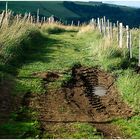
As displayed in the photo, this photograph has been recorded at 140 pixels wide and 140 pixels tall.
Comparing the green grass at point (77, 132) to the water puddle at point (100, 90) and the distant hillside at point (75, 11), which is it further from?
the distant hillside at point (75, 11)

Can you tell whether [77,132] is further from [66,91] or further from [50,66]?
[50,66]

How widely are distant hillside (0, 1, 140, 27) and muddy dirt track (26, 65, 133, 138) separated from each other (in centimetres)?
4559

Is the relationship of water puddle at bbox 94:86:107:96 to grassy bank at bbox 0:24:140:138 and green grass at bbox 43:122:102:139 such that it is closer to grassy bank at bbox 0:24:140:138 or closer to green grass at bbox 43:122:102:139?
grassy bank at bbox 0:24:140:138

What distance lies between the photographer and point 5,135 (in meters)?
9.38

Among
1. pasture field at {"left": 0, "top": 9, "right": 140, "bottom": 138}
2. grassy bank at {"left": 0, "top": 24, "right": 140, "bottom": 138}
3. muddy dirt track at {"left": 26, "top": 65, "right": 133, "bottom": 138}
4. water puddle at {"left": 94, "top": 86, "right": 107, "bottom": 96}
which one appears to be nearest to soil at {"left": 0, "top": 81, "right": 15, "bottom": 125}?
pasture field at {"left": 0, "top": 9, "right": 140, "bottom": 138}

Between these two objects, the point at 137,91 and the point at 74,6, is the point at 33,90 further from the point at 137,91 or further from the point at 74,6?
the point at 74,6

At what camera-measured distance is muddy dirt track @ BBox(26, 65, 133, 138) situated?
1057cm

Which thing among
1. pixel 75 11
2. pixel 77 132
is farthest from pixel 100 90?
pixel 75 11

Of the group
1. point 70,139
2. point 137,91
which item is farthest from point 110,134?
point 137,91

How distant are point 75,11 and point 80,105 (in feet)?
210

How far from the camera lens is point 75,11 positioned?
75.7 meters

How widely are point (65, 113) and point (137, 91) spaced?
260 centimetres

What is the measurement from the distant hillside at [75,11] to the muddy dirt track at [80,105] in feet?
150

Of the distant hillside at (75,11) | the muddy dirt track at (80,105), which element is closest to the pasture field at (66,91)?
the muddy dirt track at (80,105)
